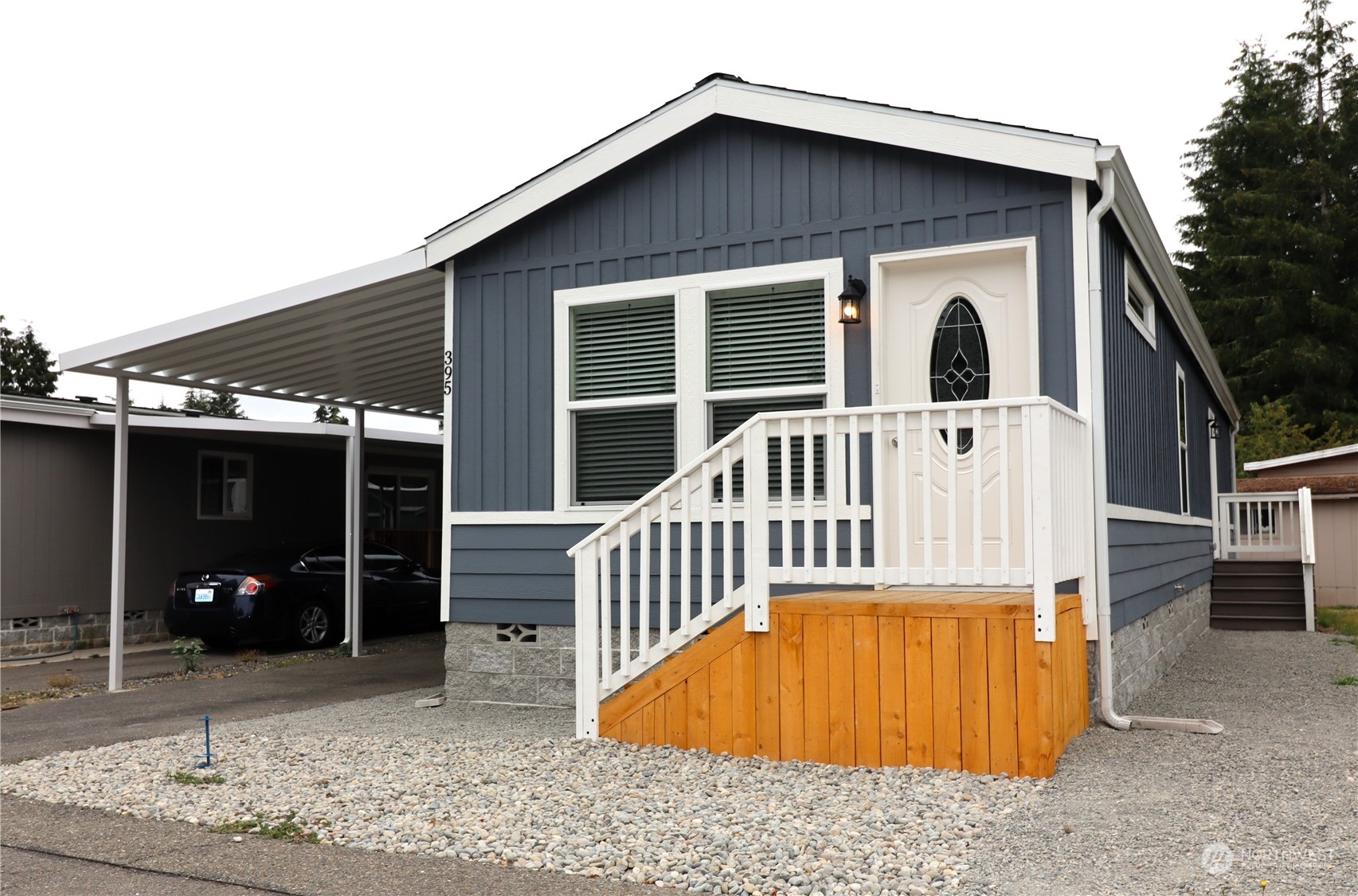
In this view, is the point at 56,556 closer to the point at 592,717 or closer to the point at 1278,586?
the point at 592,717

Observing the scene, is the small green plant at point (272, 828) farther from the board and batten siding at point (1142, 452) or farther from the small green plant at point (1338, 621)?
the small green plant at point (1338, 621)

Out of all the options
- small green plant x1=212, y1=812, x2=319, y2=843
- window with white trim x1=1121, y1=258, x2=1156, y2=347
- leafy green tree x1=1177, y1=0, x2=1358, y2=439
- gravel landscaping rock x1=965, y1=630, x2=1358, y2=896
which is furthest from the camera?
leafy green tree x1=1177, y1=0, x2=1358, y2=439

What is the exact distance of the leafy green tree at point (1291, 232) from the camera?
1032 inches

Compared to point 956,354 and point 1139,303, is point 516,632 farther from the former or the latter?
point 1139,303

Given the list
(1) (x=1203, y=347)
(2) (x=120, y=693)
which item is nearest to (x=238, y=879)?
(2) (x=120, y=693)

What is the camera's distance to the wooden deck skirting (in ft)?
15.5

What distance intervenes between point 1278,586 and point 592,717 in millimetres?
10300

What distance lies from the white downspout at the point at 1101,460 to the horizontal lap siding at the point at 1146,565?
275 mm

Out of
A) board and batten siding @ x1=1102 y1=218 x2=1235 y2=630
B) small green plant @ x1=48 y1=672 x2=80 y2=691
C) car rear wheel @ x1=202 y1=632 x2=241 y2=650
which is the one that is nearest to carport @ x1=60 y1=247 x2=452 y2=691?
small green plant @ x1=48 y1=672 x2=80 y2=691

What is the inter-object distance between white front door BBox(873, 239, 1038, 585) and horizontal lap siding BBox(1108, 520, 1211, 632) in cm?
88

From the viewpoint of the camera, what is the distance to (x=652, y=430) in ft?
22.8
